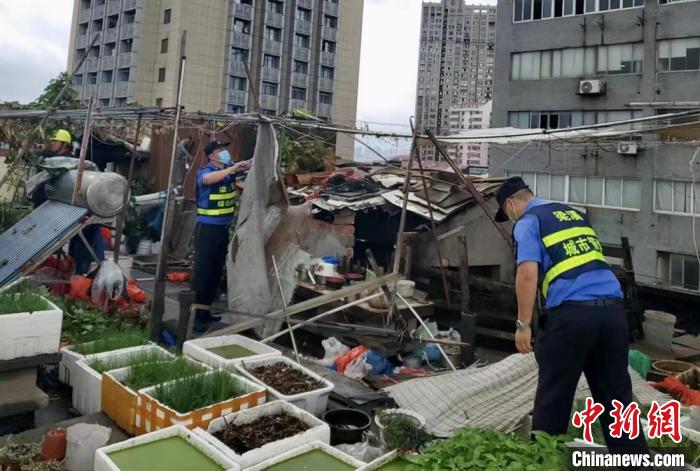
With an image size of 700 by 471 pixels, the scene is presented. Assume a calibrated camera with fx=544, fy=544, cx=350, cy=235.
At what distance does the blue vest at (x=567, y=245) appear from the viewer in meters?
3.83

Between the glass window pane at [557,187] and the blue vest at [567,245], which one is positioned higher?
the glass window pane at [557,187]

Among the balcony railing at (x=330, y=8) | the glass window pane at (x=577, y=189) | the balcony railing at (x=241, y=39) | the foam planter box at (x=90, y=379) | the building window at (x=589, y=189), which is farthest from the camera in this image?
the balcony railing at (x=330, y=8)

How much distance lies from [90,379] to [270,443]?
6.59 feet

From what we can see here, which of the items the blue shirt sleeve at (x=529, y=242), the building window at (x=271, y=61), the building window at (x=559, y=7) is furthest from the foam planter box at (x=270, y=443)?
the building window at (x=271, y=61)

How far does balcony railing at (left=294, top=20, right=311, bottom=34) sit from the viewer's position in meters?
50.0

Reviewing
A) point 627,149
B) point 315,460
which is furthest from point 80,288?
point 627,149

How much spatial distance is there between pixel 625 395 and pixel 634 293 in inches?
300

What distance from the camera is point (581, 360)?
3646 mm

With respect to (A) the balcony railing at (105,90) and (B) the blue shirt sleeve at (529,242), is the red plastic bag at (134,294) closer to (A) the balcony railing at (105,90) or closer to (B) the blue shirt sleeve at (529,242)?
(B) the blue shirt sleeve at (529,242)

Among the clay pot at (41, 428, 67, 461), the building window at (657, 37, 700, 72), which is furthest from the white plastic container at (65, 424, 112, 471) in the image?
the building window at (657, 37, 700, 72)

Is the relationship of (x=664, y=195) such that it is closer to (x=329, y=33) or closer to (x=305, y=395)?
(x=305, y=395)

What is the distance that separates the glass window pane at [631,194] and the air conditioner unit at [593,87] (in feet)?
14.6

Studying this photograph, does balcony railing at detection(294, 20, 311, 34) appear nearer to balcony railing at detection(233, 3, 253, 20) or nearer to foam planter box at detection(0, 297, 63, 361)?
balcony railing at detection(233, 3, 253, 20)

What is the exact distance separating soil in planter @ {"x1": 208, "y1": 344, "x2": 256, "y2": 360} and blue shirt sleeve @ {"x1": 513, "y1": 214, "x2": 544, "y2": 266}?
3158 mm
